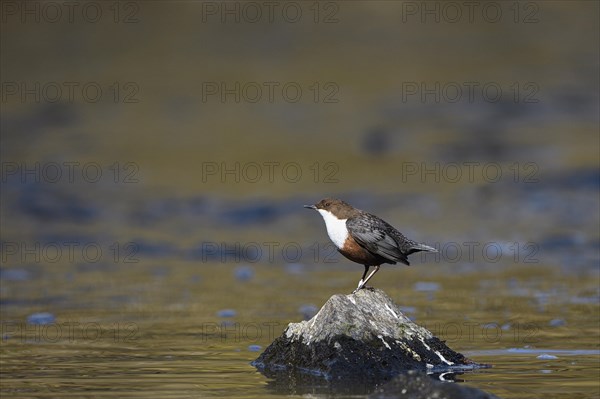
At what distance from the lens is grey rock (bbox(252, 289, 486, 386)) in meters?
8.55

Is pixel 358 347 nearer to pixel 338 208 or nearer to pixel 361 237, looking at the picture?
pixel 361 237

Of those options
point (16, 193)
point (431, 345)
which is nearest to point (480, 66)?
point (16, 193)

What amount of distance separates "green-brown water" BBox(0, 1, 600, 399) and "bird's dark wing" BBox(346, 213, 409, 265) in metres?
1.18

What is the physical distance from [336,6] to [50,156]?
12.1 m

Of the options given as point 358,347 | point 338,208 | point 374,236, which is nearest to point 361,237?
point 374,236

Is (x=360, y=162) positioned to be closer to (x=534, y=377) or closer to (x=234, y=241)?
(x=234, y=241)

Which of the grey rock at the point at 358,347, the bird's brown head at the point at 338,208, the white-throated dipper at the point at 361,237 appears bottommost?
the grey rock at the point at 358,347

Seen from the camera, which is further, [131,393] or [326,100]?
[326,100]

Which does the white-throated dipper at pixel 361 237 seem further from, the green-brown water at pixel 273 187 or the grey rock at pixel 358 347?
the green-brown water at pixel 273 187

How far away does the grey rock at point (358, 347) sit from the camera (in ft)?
28.1

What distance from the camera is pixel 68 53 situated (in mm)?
32188

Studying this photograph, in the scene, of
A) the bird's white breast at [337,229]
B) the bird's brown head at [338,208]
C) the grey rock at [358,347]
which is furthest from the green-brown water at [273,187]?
the bird's brown head at [338,208]

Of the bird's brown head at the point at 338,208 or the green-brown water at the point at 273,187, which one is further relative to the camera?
the green-brown water at the point at 273,187

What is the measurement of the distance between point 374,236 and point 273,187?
14.3 m
